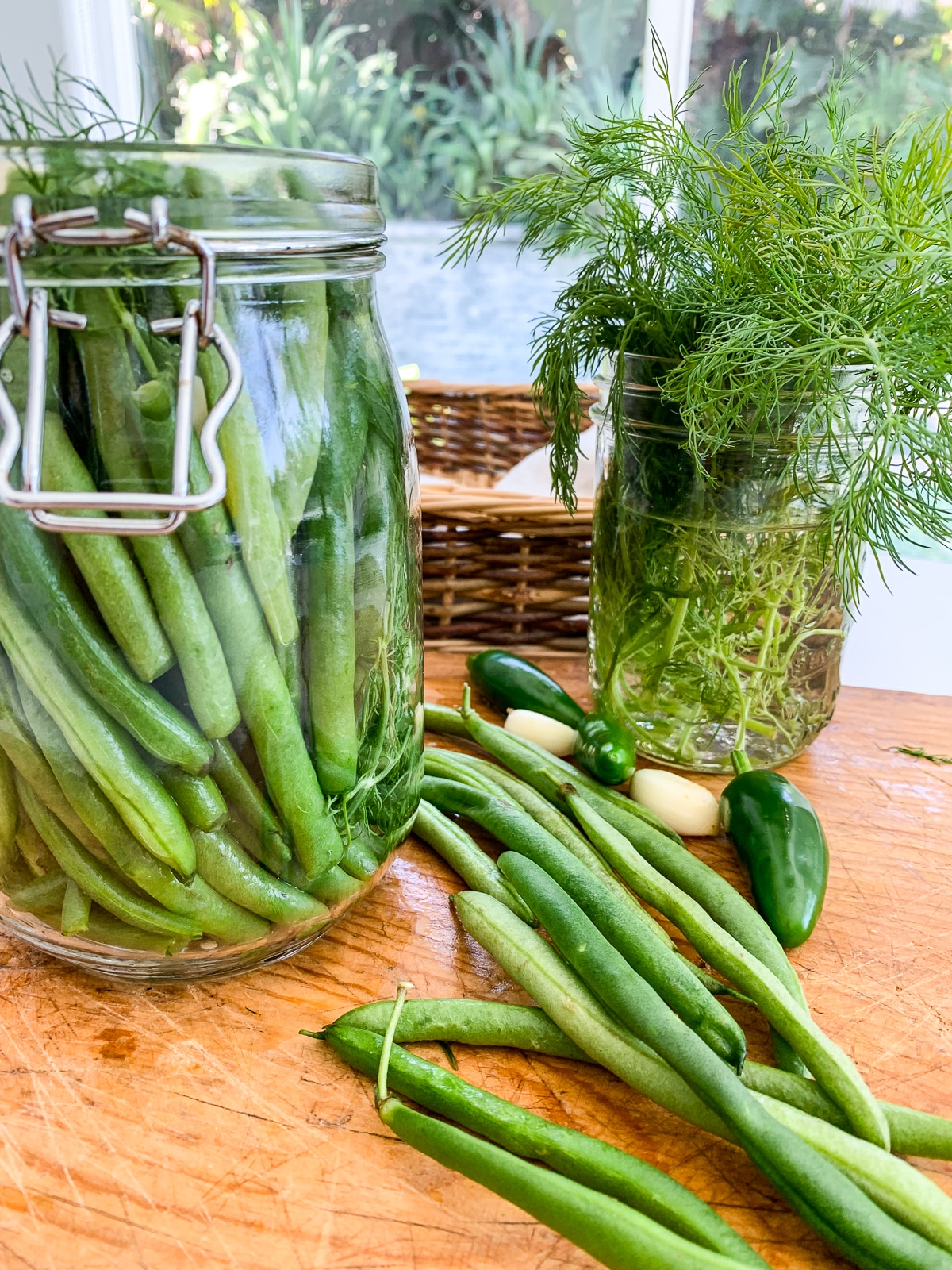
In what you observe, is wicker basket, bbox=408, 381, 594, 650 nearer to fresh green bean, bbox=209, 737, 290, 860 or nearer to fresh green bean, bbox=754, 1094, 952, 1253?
fresh green bean, bbox=209, 737, 290, 860

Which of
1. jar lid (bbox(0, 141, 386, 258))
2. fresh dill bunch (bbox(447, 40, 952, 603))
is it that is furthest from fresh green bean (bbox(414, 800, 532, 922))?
jar lid (bbox(0, 141, 386, 258))

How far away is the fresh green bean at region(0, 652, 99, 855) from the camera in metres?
0.55

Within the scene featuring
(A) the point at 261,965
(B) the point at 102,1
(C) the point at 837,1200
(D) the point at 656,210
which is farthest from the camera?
(B) the point at 102,1

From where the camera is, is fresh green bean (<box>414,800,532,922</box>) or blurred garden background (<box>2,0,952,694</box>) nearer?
fresh green bean (<box>414,800,532,922</box>)

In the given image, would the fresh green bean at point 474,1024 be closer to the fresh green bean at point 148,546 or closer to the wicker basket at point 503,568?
the fresh green bean at point 148,546

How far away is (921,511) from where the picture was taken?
0.75 m

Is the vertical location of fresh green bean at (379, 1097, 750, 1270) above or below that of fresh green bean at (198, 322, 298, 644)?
below

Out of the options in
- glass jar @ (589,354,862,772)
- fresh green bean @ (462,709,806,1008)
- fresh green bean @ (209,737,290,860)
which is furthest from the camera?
glass jar @ (589,354,862,772)

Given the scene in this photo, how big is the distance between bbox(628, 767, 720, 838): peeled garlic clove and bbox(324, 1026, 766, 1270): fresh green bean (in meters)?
0.33

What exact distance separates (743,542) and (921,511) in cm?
14

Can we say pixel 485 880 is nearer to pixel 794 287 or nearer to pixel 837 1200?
pixel 837 1200

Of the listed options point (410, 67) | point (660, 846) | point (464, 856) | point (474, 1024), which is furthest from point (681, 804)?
point (410, 67)

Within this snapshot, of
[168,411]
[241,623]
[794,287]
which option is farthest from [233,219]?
[794,287]

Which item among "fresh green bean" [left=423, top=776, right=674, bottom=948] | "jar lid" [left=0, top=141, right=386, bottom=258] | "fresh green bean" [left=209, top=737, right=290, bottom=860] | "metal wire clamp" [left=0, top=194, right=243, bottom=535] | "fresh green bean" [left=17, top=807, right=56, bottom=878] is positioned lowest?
"fresh green bean" [left=423, top=776, right=674, bottom=948]
